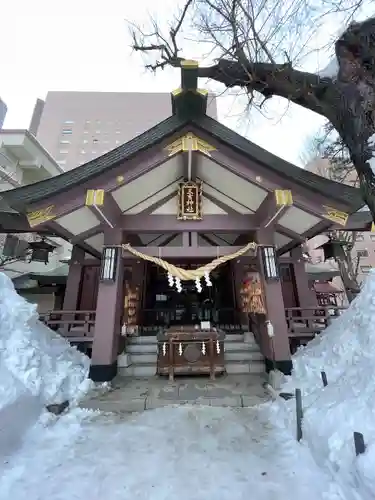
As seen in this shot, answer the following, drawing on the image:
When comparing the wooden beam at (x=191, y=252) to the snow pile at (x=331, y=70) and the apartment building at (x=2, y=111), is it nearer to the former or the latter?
the snow pile at (x=331, y=70)

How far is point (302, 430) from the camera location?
157 inches

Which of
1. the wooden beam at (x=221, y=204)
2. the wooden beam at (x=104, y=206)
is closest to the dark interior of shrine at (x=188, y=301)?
the wooden beam at (x=221, y=204)

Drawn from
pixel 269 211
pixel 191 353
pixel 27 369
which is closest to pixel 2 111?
pixel 27 369

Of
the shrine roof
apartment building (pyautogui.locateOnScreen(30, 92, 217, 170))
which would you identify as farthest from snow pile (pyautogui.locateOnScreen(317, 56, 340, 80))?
apartment building (pyautogui.locateOnScreen(30, 92, 217, 170))

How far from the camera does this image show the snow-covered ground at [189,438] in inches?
118

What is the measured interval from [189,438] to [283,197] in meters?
5.37

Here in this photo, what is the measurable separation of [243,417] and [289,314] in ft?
12.7

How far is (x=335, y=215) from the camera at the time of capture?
6.75 meters

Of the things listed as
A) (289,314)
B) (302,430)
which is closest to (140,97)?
(289,314)

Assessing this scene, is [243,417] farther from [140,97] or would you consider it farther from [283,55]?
[140,97]

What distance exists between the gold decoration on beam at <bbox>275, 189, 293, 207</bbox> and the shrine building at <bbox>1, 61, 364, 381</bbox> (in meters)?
0.02

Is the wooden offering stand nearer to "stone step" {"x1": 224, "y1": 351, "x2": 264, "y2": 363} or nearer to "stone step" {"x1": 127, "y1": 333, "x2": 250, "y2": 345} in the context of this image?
"stone step" {"x1": 224, "y1": 351, "x2": 264, "y2": 363}

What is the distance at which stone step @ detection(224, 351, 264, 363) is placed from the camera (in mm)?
7637

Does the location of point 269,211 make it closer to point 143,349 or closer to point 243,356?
point 243,356
